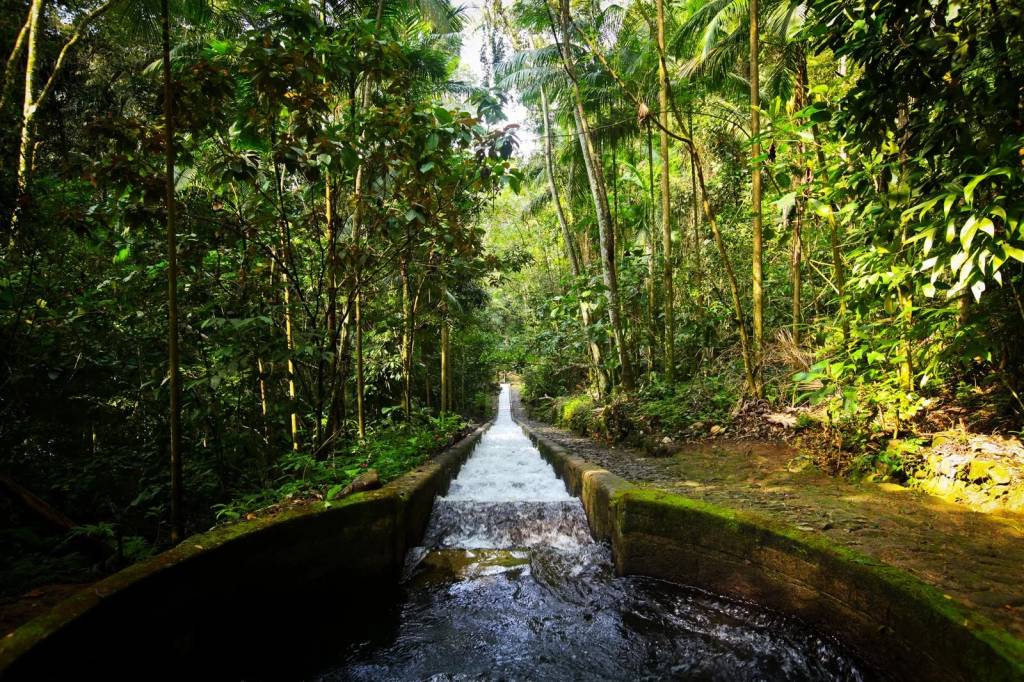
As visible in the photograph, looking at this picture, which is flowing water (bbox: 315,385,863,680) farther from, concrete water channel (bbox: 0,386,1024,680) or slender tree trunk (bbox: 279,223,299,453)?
slender tree trunk (bbox: 279,223,299,453)

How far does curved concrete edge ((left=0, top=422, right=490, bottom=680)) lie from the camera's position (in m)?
1.98

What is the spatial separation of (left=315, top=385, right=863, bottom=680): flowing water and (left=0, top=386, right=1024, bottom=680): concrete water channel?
0.04ft

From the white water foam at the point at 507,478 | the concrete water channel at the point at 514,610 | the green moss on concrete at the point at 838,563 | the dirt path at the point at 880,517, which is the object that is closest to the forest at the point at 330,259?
the dirt path at the point at 880,517

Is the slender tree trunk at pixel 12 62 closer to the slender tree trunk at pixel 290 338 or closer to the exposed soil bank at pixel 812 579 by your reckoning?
the slender tree trunk at pixel 290 338

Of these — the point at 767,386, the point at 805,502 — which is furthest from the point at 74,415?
the point at 767,386

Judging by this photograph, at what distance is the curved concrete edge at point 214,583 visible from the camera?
6.50 feet

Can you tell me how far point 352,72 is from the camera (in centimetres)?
440

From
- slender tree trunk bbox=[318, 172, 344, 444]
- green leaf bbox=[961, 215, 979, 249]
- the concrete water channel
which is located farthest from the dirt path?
slender tree trunk bbox=[318, 172, 344, 444]

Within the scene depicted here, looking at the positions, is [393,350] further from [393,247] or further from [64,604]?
[64,604]

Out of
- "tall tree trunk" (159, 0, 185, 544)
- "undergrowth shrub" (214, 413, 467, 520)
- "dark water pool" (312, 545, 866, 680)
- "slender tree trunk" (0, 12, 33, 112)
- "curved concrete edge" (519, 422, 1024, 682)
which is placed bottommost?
"dark water pool" (312, 545, 866, 680)

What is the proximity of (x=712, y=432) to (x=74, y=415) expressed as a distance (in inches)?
290

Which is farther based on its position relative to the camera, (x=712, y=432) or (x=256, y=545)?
(x=712, y=432)

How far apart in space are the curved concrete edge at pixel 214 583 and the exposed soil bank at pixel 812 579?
6.93 ft

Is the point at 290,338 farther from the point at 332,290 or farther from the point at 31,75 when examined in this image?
the point at 31,75
